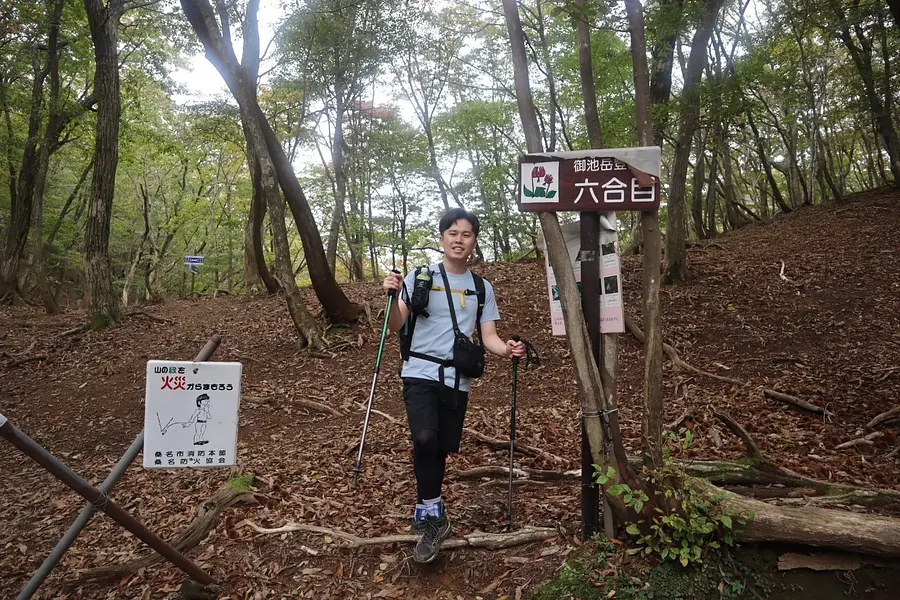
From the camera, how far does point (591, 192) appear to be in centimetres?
301

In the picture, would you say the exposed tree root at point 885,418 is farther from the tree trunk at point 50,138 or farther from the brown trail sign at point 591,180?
the tree trunk at point 50,138

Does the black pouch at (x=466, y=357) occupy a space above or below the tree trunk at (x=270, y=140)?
below

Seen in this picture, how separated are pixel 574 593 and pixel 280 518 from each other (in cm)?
221

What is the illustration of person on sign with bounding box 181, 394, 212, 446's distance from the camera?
2.77 m

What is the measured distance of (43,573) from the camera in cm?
240

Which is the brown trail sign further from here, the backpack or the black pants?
the black pants

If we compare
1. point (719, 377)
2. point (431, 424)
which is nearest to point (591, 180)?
point (431, 424)

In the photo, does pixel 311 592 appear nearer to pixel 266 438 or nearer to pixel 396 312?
pixel 396 312

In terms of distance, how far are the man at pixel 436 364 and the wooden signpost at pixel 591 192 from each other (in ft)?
1.54

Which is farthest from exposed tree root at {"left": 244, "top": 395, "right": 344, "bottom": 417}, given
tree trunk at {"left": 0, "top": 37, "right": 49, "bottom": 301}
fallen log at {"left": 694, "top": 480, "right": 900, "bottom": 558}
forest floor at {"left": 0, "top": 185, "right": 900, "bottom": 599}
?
tree trunk at {"left": 0, "top": 37, "right": 49, "bottom": 301}

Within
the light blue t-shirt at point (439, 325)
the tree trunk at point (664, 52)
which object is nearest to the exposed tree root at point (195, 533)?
the light blue t-shirt at point (439, 325)

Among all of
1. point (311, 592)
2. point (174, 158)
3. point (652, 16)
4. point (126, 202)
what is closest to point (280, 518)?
point (311, 592)

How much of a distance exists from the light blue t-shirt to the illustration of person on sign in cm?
108

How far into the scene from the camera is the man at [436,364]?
10.3ft
